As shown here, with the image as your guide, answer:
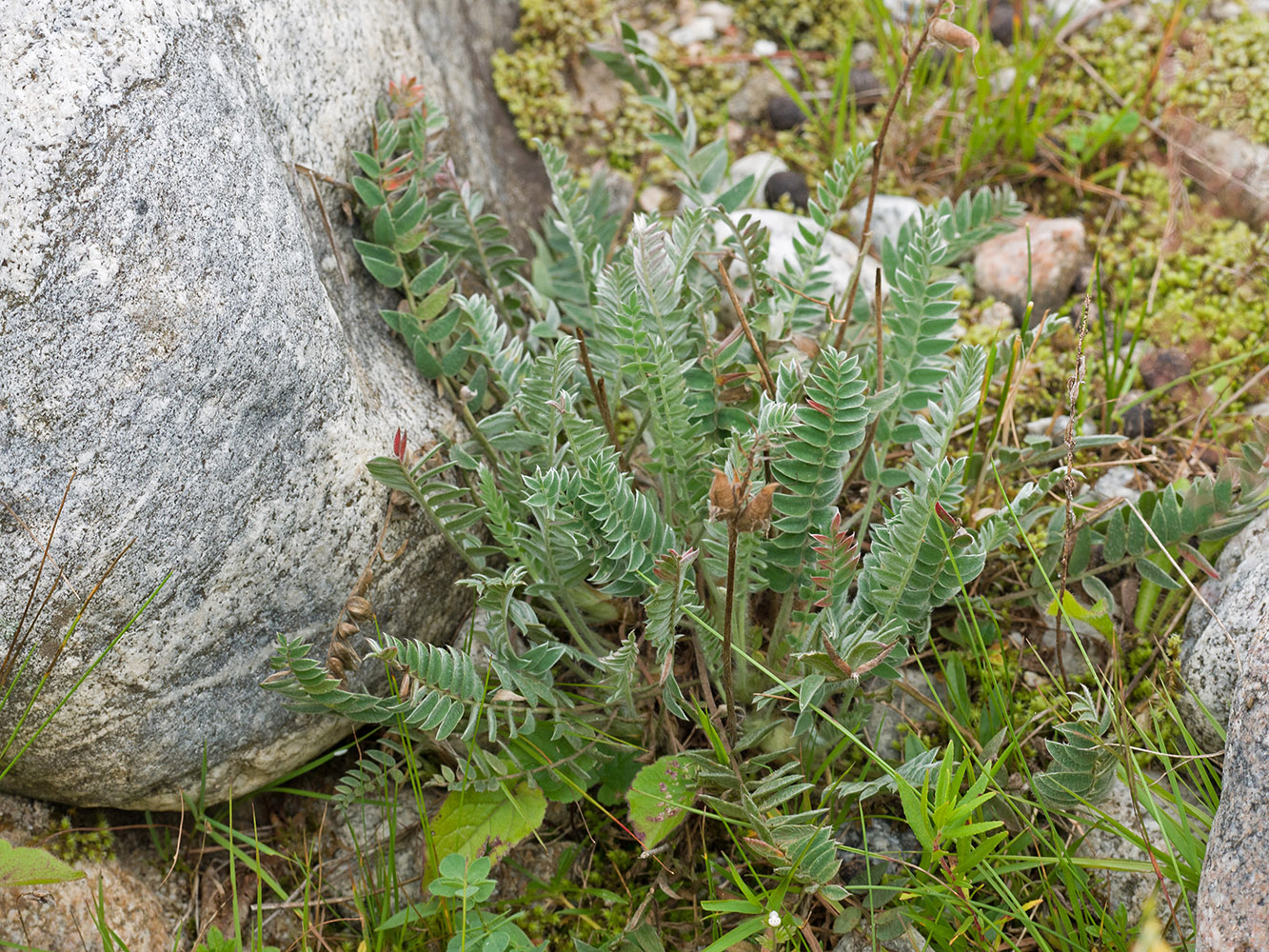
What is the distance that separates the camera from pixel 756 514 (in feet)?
Result: 5.05

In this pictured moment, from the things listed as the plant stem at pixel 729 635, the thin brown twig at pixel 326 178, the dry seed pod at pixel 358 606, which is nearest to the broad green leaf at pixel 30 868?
the dry seed pod at pixel 358 606

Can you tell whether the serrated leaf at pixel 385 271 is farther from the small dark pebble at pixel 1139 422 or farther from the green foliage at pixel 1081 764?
the small dark pebble at pixel 1139 422

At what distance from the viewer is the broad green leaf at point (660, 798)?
2.07 meters

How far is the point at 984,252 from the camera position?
325 centimetres

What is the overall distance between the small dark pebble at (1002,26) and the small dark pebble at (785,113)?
820mm

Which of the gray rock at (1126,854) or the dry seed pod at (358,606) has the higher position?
the dry seed pod at (358,606)

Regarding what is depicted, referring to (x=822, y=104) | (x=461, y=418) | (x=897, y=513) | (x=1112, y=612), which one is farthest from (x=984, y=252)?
(x=461, y=418)

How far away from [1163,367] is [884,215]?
3.17 feet

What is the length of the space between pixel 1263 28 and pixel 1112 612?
94.3 inches

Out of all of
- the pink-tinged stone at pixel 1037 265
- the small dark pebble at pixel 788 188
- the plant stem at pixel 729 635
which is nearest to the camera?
the plant stem at pixel 729 635

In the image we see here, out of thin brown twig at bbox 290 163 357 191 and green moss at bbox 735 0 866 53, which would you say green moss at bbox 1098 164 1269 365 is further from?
thin brown twig at bbox 290 163 357 191

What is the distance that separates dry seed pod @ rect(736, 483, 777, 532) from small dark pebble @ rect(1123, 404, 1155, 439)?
1.74 metres

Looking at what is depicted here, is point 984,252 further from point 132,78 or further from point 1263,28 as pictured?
point 132,78

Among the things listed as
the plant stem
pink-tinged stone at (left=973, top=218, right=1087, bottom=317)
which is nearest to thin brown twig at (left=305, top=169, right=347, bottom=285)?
the plant stem
